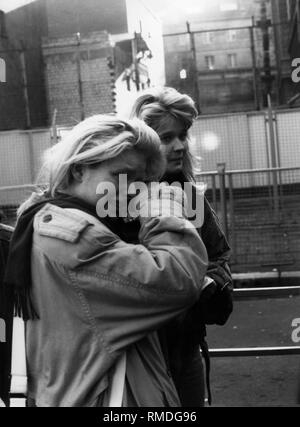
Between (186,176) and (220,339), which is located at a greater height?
(186,176)

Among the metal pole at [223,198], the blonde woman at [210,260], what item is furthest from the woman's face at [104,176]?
the metal pole at [223,198]

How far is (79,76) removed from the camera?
40.0 feet

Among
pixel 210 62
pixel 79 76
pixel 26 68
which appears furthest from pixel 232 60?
pixel 79 76

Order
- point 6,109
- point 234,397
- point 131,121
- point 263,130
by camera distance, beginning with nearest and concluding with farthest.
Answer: point 131,121 → point 234,397 → point 263,130 → point 6,109

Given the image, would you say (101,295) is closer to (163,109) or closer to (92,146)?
(92,146)

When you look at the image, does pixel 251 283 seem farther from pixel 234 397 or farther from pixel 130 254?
pixel 130 254

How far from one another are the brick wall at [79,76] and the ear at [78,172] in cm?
900

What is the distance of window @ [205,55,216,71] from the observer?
22.7 metres

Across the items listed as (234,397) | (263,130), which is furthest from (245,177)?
(263,130)

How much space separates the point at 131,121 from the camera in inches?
52.6

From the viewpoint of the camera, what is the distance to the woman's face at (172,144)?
1.77 meters

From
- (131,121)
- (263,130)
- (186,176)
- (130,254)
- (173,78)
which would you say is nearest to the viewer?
(130,254)

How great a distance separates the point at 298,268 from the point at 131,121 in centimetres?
536

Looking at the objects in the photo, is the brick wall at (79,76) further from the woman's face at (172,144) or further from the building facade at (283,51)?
the woman's face at (172,144)
